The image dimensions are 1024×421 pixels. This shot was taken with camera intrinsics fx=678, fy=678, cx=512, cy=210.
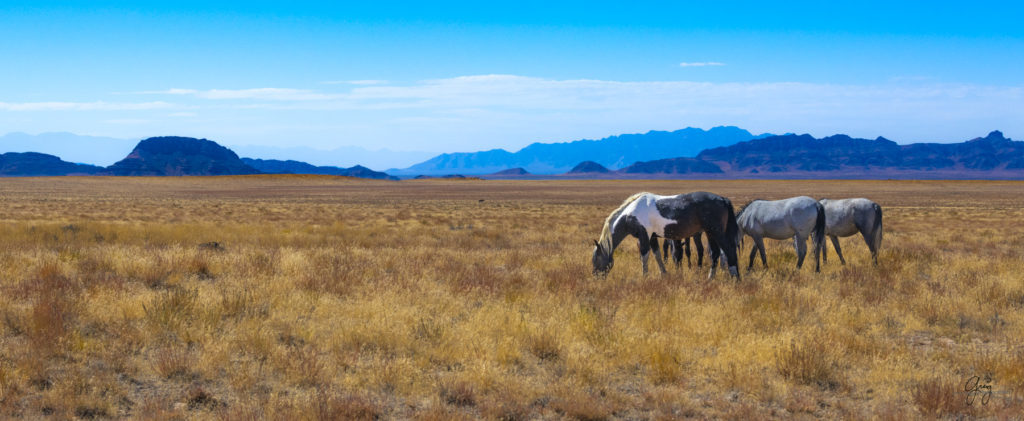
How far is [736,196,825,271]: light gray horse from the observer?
13.5 meters

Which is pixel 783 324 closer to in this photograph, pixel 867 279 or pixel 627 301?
pixel 627 301

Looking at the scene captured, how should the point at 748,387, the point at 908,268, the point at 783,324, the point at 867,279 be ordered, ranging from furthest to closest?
the point at 908,268 → the point at 867,279 → the point at 783,324 → the point at 748,387

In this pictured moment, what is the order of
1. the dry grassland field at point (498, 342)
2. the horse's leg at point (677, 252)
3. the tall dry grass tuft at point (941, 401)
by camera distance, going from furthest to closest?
the horse's leg at point (677, 252), the dry grassland field at point (498, 342), the tall dry grass tuft at point (941, 401)

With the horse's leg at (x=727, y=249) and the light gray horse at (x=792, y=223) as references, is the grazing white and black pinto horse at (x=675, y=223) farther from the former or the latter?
the light gray horse at (x=792, y=223)

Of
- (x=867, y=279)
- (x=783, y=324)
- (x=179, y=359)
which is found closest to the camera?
(x=179, y=359)

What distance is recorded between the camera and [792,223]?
44.5ft

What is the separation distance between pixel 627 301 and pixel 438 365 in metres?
3.77

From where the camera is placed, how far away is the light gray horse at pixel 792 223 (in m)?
13.5

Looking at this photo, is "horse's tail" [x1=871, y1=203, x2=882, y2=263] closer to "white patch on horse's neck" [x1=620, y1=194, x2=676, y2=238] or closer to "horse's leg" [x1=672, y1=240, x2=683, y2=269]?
"horse's leg" [x1=672, y1=240, x2=683, y2=269]

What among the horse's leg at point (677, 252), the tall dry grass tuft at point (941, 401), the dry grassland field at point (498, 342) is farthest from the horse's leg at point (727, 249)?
the tall dry grass tuft at point (941, 401)

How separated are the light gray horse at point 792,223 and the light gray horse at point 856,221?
1.38 meters

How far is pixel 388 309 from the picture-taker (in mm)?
8969

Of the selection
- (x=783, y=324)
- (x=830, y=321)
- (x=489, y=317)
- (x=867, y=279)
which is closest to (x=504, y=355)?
(x=489, y=317)

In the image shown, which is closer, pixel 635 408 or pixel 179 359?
pixel 635 408
